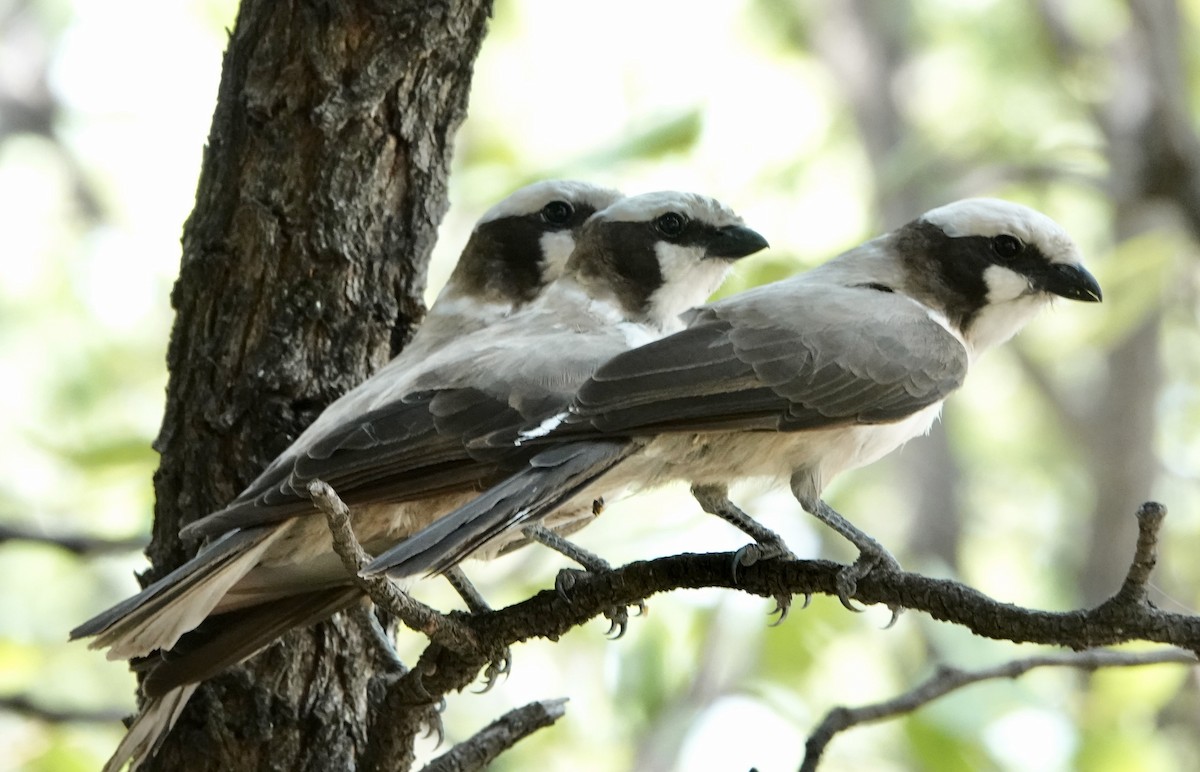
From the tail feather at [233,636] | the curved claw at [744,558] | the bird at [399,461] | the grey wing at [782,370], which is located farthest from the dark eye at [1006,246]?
the tail feather at [233,636]

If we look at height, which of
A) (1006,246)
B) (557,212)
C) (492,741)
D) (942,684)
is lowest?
(942,684)

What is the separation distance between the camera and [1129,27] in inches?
236

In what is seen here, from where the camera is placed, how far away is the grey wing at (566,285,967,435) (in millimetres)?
2709

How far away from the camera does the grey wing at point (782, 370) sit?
8.89 ft

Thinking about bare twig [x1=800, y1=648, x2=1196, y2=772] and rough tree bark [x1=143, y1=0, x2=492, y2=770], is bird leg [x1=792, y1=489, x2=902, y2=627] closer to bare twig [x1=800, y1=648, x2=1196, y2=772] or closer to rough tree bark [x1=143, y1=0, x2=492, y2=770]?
bare twig [x1=800, y1=648, x2=1196, y2=772]

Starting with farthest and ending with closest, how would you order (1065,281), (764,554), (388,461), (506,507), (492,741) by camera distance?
(1065,281), (492,741), (388,461), (764,554), (506,507)

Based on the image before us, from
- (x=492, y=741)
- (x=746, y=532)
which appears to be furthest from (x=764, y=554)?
(x=492, y=741)

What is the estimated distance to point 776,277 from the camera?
3.87 metres

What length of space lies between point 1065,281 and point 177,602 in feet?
7.24

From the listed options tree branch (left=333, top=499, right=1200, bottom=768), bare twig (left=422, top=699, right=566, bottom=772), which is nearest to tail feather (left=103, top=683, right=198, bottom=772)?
tree branch (left=333, top=499, right=1200, bottom=768)

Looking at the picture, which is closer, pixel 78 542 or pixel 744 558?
pixel 744 558

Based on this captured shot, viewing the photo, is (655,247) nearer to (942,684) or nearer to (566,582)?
(566,582)

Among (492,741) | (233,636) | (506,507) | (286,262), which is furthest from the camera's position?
(286,262)

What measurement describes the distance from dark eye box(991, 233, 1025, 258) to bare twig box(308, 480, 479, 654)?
1710 mm
